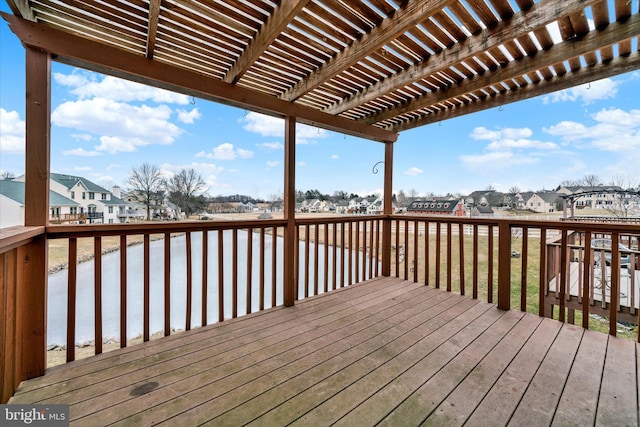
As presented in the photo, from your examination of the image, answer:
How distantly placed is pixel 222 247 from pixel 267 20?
193 cm

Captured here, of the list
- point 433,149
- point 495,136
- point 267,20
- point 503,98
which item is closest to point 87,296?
point 267,20

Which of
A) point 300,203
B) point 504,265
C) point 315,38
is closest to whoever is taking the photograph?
point 315,38

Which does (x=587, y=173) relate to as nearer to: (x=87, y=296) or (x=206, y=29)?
(x=206, y=29)

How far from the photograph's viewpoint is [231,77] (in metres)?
2.32

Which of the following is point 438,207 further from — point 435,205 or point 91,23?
point 91,23

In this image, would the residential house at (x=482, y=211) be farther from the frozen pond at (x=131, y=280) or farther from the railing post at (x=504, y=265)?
the frozen pond at (x=131, y=280)

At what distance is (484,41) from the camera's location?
1880 mm

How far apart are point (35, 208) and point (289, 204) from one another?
1.94 m

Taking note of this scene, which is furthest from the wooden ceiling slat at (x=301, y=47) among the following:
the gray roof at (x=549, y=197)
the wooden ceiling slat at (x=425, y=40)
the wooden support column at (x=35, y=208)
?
the gray roof at (x=549, y=197)

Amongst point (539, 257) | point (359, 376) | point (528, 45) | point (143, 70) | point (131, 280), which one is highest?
point (528, 45)

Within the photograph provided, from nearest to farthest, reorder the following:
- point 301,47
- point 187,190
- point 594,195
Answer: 1. point 301,47
2. point 187,190
3. point 594,195

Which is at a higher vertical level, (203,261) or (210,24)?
(210,24)

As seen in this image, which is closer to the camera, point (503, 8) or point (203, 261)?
point (503, 8)

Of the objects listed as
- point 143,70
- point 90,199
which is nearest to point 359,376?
point 90,199
